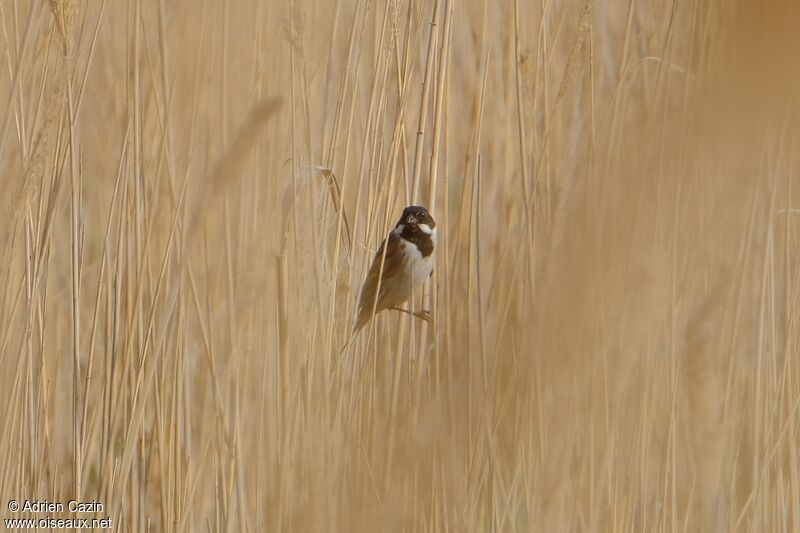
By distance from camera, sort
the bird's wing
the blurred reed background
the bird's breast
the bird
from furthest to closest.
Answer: the bird's breast → the bird → the bird's wing → the blurred reed background

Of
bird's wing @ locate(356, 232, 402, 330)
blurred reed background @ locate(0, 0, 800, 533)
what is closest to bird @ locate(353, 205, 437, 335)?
bird's wing @ locate(356, 232, 402, 330)

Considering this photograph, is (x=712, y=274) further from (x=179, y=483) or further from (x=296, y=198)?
(x=179, y=483)

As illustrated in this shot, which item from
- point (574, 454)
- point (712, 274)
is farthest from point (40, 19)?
point (712, 274)

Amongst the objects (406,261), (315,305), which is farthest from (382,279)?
(315,305)

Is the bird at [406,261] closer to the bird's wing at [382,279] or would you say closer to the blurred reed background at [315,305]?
the bird's wing at [382,279]

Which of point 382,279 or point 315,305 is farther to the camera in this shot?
point 382,279

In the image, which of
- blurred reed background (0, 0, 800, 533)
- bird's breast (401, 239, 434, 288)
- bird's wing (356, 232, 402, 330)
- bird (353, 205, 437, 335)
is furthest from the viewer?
bird's breast (401, 239, 434, 288)

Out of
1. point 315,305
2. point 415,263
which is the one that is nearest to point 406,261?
point 415,263

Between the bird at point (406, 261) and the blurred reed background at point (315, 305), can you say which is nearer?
the blurred reed background at point (315, 305)

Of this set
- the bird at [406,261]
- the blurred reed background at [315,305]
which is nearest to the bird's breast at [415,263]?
the bird at [406,261]

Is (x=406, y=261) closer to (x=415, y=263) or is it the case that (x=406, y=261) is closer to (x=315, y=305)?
(x=415, y=263)

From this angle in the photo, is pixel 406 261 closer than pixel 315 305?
No

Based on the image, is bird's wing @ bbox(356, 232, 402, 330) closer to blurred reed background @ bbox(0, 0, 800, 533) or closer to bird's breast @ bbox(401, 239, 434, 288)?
bird's breast @ bbox(401, 239, 434, 288)

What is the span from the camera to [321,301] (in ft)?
5.19
